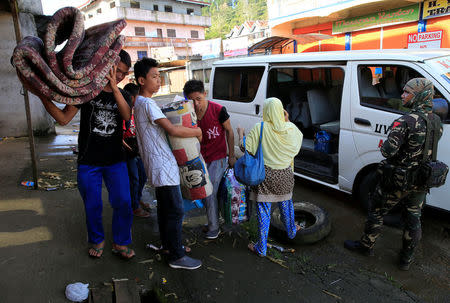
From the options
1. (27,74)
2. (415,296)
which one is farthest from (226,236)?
(27,74)

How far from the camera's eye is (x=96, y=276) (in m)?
2.48

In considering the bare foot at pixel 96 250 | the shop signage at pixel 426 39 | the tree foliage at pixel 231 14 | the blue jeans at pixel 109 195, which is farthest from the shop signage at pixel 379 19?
the tree foliage at pixel 231 14

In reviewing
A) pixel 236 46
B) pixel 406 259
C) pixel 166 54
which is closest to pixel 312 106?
pixel 406 259

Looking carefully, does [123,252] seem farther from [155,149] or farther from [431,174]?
[431,174]

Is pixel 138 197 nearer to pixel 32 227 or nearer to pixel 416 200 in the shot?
pixel 32 227

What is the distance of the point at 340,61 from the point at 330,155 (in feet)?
4.21

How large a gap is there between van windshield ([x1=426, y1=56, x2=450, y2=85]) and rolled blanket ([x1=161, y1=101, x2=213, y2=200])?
2486 mm

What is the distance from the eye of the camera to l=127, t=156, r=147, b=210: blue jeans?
346cm

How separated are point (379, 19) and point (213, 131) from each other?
10965mm

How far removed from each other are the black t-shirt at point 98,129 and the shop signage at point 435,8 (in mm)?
10909

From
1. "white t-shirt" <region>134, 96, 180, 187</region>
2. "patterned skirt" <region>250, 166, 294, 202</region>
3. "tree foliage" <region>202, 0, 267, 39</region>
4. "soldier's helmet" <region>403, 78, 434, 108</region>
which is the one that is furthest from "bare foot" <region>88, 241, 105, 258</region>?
"tree foliage" <region>202, 0, 267, 39</region>

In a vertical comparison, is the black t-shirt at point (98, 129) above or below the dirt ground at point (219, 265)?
above

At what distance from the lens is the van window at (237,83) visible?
Result: 191 inches

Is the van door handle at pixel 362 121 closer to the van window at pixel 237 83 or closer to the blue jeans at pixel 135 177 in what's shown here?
the van window at pixel 237 83
